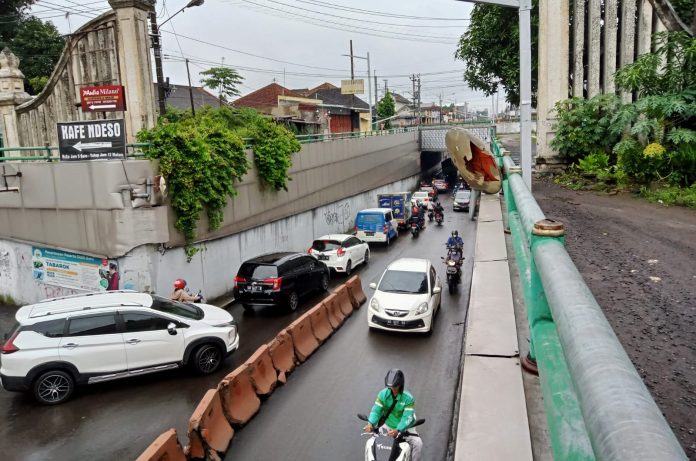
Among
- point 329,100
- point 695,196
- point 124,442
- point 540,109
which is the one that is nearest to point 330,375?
point 124,442

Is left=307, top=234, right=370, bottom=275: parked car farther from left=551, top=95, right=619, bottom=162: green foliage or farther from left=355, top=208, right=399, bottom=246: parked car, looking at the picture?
left=551, top=95, right=619, bottom=162: green foliage

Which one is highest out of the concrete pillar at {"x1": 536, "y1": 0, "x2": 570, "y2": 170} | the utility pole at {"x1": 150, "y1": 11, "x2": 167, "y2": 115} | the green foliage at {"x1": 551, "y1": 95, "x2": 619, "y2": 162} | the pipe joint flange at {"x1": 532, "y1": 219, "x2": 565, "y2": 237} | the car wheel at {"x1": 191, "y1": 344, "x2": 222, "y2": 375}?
the utility pole at {"x1": 150, "y1": 11, "x2": 167, "y2": 115}

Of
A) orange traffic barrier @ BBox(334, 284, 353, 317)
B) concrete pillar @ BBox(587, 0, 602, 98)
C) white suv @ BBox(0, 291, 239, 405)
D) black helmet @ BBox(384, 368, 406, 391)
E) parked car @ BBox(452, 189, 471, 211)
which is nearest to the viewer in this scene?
black helmet @ BBox(384, 368, 406, 391)

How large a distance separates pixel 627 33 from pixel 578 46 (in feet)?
5.74

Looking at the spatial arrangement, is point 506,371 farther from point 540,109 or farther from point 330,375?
point 540,109

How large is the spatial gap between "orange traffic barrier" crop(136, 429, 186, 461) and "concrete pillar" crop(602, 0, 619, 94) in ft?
43.3

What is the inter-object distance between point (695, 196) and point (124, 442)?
1063 centimetres

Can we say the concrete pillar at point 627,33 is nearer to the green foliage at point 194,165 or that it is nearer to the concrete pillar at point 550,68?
the concrete pillar at point 550,68

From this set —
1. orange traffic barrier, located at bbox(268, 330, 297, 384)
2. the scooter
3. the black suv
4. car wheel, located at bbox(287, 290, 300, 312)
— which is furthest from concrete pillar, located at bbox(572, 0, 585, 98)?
the scooter

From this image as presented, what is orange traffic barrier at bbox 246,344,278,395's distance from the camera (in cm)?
1045

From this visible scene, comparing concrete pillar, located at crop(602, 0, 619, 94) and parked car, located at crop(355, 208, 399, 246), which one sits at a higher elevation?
concrete pillar, located at crop(602, 0, 619, 94)

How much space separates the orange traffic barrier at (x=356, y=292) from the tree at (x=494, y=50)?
695 inches

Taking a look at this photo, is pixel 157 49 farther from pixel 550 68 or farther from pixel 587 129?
pixel 587 129

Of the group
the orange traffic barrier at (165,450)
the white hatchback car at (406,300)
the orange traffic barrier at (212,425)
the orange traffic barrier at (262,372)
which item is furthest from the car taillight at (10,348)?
the white hatchback car at (406,300)
